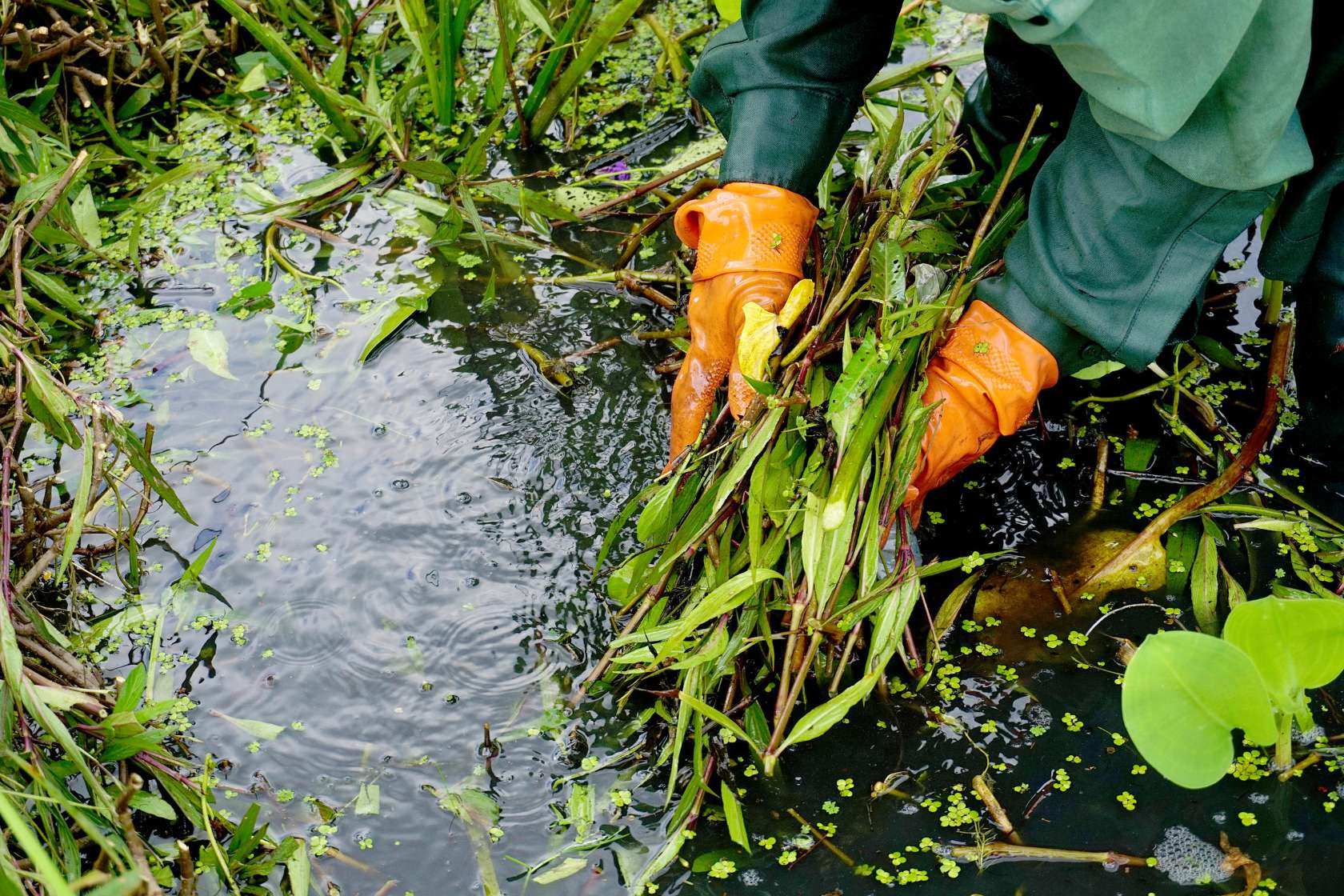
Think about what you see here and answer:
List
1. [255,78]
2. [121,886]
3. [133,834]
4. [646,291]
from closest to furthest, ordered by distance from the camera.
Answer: [121,886], [133,834], [646,291], [255,78]

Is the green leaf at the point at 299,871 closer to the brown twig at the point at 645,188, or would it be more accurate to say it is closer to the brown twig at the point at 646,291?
the brown twig at the point at 646,291

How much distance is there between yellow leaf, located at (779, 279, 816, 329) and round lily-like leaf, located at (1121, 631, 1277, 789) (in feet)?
2.34

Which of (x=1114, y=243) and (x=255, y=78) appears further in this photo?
(x=255, y=78)

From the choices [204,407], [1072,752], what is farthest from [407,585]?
[1072,752]

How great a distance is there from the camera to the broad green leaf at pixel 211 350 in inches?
82.7

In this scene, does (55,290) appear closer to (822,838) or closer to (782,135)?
(782,135)

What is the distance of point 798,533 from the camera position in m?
1.60


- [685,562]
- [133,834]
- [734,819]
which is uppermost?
[133,834]

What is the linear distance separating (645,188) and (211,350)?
0.92m

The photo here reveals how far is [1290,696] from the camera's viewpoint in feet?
4.50

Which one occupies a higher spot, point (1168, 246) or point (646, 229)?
point (1168, 246)

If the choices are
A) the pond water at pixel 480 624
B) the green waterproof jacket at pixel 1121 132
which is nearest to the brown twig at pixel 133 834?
the pond water at pixel 480 624

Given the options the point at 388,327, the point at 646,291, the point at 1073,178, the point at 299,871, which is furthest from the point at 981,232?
the point at 299,871

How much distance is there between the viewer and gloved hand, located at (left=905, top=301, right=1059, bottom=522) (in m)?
1.69
